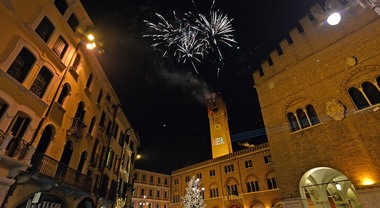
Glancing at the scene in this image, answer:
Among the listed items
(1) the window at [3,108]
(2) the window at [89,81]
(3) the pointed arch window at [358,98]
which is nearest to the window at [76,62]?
(2) the window at [89,81]

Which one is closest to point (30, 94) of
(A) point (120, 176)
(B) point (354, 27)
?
(A) point (120, 176)

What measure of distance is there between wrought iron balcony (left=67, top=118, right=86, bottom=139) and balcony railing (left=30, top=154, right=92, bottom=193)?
2222 mm

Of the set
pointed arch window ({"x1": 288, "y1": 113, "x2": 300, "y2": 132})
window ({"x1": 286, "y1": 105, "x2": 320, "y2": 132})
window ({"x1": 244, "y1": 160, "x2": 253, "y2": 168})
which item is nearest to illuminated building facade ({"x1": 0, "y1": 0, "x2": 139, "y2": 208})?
pointed arch window ({"x1": 288, "y1": 113, "x2": 300, "y2": 132})

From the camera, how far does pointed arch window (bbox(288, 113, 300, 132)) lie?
15.1 m

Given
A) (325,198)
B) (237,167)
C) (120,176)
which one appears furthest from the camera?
(237,167)

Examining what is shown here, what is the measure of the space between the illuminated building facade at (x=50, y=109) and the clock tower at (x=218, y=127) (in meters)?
35.0

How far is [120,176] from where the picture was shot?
22219mm

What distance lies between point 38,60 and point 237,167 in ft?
110

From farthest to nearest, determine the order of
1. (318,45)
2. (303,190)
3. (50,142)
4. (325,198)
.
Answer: (318,45), (325,198), (303,190), (50,142)

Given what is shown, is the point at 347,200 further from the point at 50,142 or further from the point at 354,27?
the point at 50,142

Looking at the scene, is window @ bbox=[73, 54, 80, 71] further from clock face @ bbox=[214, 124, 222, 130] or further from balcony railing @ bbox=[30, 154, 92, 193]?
clock face @ bbox=[214, 124, 222, 130]

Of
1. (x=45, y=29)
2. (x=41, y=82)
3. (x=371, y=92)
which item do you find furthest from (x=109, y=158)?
(x=371, y=92)

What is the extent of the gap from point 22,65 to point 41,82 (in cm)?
128

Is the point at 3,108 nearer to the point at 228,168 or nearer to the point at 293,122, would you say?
the point at 293,122
